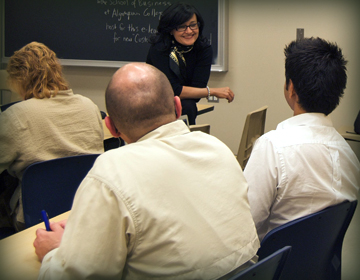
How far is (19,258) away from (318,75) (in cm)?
107

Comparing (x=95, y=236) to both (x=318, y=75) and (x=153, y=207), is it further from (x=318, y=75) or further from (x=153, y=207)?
(x=318, y=75)

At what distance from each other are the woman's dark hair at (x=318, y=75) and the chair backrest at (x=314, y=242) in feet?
1.20

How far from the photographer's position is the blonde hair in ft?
6.13

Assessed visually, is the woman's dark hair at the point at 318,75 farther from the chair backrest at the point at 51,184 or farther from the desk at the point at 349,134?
the desk at the point at 349,134

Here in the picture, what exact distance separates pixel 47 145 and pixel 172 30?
1.28 meters

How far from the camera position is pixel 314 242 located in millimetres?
1161

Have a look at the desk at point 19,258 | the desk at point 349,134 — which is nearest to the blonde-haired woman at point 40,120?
the desk at point 19,258

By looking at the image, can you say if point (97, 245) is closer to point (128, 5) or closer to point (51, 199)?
point (51, 199)

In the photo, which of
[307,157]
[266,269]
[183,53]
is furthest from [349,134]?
[266,269]

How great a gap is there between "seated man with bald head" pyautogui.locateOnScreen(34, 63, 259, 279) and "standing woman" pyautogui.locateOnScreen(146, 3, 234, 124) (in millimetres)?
1746

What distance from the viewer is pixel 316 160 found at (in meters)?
1.23

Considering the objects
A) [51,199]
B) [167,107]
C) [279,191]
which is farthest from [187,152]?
[51,199]

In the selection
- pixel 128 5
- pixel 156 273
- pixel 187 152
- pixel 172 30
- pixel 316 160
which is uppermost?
pixel 128 5

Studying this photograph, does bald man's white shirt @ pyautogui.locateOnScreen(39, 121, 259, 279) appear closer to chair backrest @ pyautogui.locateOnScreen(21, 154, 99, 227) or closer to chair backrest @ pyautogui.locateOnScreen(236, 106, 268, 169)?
chair backrest @ pyautogui.locateOnScreen(21, 154, 99, 227)
